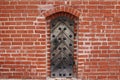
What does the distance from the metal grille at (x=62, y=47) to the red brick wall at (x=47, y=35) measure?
14 cm

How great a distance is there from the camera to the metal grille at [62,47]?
496 centimetres

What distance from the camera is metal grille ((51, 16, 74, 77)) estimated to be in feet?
16.3

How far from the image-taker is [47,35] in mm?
4934

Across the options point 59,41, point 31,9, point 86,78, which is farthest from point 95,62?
point 31,9

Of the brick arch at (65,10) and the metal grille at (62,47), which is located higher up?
the brick arch at (65,10)

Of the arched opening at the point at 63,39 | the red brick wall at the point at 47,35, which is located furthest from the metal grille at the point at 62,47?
the red brick wall at the point at 47,35

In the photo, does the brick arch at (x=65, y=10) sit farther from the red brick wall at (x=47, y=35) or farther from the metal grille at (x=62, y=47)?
the metal grille at (x=62, y=47)

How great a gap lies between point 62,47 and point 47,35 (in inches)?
16.4

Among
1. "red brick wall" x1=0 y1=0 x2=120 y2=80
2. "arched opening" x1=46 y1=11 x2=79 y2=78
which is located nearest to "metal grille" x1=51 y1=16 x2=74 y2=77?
"arched opening" x1=46 y1=11 x2=79 y2=78

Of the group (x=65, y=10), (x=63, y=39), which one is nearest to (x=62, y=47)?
(x=63, y=39)

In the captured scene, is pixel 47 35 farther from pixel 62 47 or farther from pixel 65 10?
pixel 65 10

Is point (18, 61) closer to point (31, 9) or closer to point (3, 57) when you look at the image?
point (3, 57)

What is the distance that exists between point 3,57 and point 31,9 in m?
1.18

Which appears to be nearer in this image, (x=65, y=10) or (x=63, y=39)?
(x=65, y=10)
